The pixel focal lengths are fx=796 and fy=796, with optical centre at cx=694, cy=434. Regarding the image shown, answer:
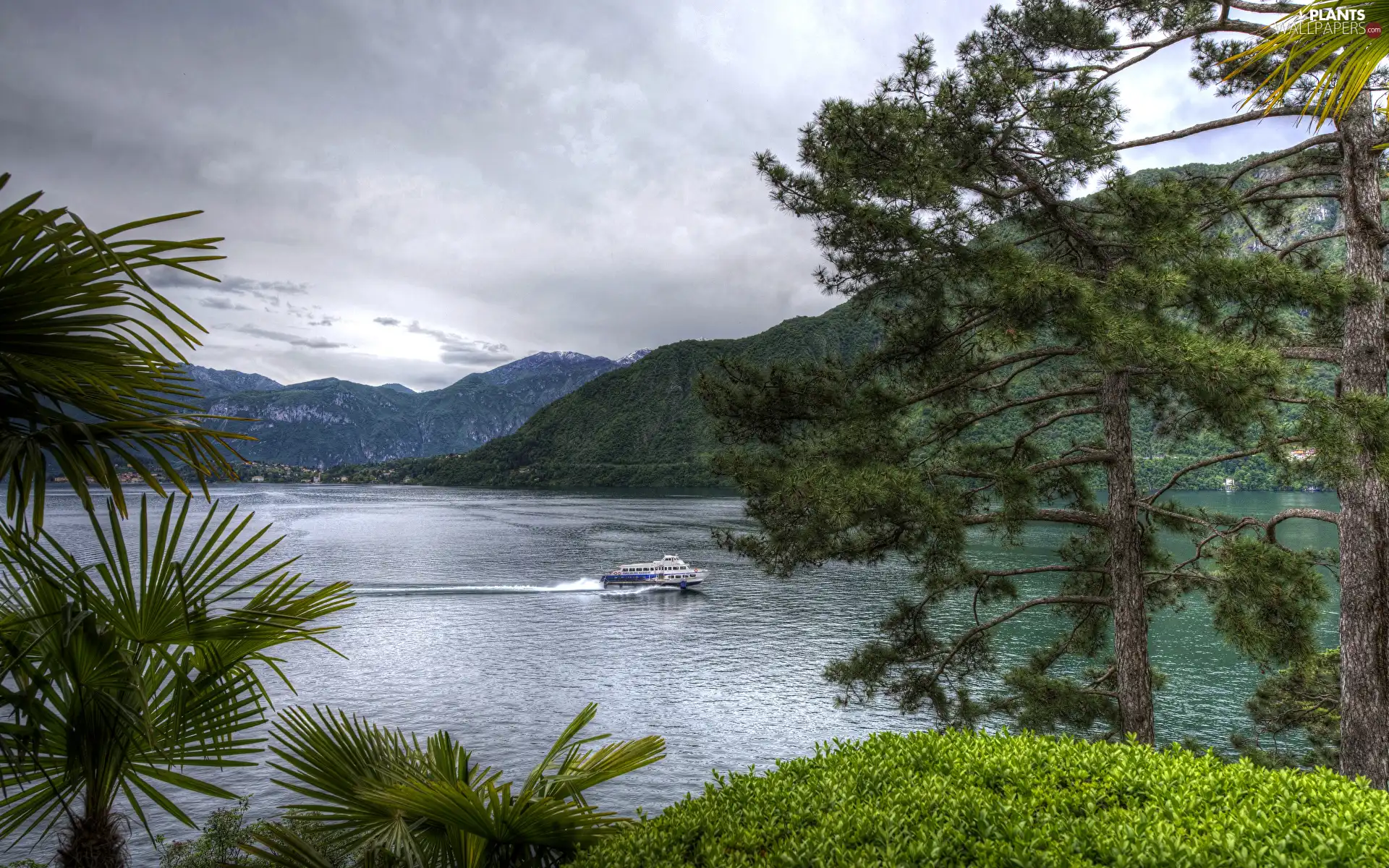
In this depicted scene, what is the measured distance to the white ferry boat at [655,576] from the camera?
157 feet

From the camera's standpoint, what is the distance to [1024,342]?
7777 millimetres

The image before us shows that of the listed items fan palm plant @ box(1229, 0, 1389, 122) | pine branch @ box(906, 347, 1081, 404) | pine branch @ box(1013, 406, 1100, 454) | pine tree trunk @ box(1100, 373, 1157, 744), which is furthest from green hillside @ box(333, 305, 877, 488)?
fan palm plant @ box(1229, 0, 1389, 122)

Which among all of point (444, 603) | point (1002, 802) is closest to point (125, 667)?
point (1002, 802)

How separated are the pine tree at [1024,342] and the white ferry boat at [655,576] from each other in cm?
3719

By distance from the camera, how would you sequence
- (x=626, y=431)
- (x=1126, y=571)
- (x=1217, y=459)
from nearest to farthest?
1. (x=1217, y=459)
2. (x=1126, y=571)
3. (x=626, y=431)

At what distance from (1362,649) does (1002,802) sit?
663 centimetres

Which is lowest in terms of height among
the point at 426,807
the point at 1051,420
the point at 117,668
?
the point at 426,807

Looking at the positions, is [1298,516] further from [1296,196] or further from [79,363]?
[79,363]

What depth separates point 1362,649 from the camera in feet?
24.6

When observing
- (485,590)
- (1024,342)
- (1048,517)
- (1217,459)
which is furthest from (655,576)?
(1024,342)

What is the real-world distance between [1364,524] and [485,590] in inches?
1735

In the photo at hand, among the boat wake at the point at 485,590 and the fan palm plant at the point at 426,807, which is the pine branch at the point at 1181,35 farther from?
the boat wake at the point at 485,590

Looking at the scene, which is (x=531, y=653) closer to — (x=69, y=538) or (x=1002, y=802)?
(x=1002, y=802)

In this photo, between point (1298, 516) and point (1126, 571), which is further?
point (1126, 571)
